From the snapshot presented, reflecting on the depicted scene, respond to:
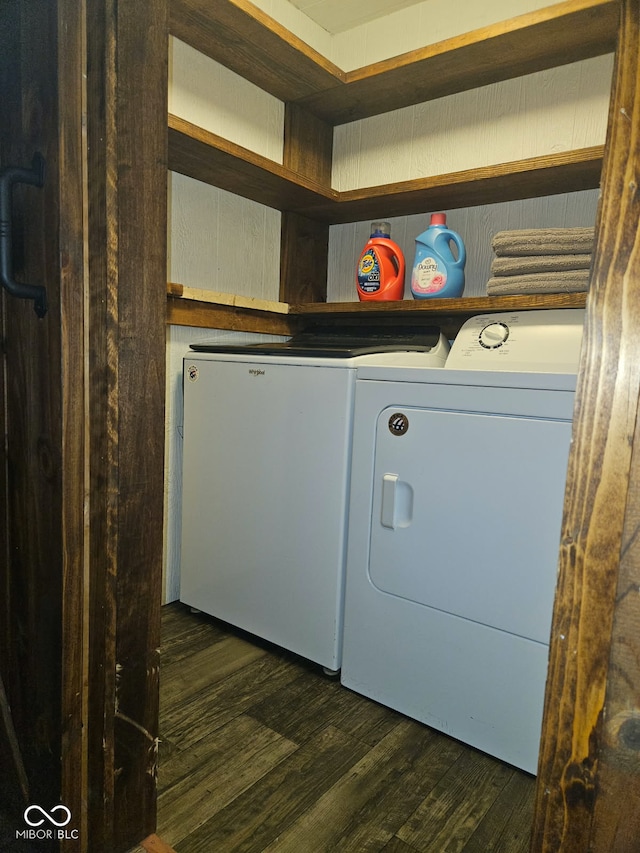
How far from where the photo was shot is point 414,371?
1.40 metres

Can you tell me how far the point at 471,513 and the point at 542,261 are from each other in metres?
0.78

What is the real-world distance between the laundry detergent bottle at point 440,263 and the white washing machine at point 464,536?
1.19ft

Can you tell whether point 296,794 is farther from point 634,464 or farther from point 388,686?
point 634,464

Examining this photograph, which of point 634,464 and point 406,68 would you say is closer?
point 634,464

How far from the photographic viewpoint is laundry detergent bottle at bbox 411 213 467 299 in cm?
184

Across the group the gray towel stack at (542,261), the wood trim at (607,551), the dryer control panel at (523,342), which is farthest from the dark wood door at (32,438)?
the gray towel stack at (542,261)

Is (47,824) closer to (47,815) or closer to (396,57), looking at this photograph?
Result: (47,815)

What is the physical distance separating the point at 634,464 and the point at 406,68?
5.82 feet

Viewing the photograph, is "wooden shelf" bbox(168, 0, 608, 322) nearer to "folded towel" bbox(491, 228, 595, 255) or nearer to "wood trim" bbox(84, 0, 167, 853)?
"folded towel" bbox(491, 228, 595, 255)

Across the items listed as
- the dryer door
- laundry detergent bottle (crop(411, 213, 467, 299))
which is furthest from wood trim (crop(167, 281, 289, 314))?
the dryer door

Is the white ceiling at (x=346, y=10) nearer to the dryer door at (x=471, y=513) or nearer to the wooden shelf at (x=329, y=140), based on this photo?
the wooden shelf at (x=329, y=140)

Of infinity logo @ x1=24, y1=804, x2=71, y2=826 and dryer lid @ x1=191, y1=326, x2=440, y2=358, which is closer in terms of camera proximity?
infinity logo @ x1=24, y1=804, x2=71, y2=826

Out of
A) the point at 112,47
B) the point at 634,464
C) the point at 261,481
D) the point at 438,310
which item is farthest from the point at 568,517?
the point at 438,310

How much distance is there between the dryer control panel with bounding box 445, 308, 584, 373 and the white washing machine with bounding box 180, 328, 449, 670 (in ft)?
0.51
